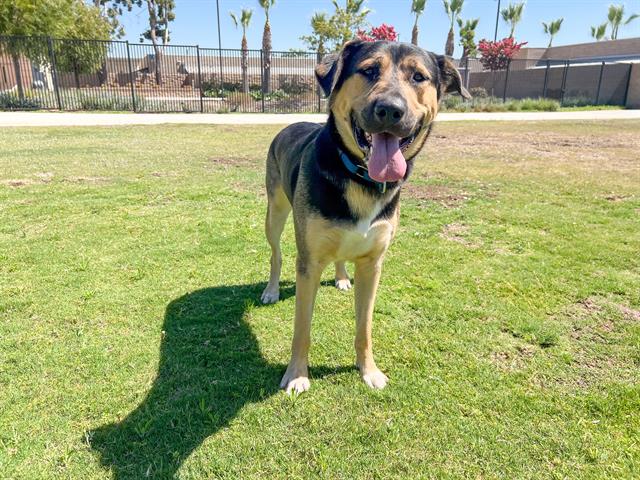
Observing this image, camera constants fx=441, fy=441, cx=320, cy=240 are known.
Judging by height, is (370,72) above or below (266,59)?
below

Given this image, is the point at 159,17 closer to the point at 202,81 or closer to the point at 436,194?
the point at 202,81

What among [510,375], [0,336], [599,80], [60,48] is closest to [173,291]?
[0,336]

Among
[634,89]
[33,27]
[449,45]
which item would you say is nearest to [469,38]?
[449,45]

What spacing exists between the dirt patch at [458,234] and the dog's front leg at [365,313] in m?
2.91

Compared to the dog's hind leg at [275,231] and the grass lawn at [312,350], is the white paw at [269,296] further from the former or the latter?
the grass lawn at [312,350]

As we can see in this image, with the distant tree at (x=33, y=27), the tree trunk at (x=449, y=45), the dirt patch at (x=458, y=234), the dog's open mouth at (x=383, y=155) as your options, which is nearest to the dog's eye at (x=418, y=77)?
the dog's open mouth at (x=383, y=155)

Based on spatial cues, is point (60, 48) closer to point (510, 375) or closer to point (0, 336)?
point (0, 336)

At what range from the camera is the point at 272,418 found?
2.80 m

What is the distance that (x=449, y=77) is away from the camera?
3.30 m

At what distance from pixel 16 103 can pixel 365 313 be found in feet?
89.0

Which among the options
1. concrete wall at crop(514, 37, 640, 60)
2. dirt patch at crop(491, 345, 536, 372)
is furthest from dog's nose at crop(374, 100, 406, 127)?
concrete wall at crop(514, 37, 640, 60)

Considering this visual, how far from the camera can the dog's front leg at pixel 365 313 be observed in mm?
3195

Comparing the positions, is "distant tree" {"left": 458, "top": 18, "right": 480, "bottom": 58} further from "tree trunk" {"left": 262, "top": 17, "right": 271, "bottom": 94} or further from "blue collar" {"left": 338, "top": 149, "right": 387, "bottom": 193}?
"blue collar" {"left": 338, "top": 149, "right": 387, "bottom": 193}

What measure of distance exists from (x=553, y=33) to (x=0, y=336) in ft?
256
